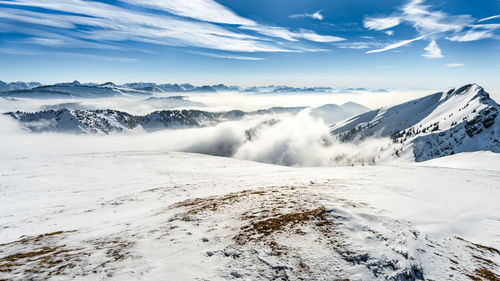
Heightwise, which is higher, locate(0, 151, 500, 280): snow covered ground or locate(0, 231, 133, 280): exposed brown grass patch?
locate(0, 151, 500, 280): snow covered ground

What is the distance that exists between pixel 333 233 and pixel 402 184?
53.7 ft

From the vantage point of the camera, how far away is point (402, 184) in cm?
2170

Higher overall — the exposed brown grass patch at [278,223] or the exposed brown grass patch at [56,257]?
the exposed brown grass patch at [278,223]

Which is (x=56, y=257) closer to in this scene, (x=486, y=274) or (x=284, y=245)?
(x=284, y=245)

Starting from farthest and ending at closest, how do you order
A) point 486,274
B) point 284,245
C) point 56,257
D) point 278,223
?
point 278,223 → point 56,257 → point 284,245 → point 486,274

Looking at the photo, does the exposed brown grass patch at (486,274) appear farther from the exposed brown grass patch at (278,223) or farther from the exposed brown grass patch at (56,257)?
the exposed brown grass patch at (56,257)

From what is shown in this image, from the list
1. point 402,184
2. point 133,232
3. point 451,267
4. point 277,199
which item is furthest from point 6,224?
point 402,184

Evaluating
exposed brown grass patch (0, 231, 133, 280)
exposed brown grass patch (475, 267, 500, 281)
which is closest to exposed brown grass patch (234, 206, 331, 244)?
exposed brown grass patch (0, 231, 133, 280)

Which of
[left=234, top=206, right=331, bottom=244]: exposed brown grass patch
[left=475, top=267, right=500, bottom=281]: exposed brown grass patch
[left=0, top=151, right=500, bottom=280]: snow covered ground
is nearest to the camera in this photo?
[left=0, top=151, right=500, bottom=280]: snow covered ground

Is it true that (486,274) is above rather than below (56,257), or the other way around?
above

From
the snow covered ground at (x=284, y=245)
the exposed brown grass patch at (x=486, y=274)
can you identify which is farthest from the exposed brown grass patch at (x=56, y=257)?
the exposed brown grass patch at (x=486, y=274)

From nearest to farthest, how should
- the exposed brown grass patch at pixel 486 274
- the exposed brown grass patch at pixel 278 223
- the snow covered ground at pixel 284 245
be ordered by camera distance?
the snow covered ground at pixel 284 245, the exposed brown grass patch at pixel 486 274, the exposed brown grass patch at pixel 278 223

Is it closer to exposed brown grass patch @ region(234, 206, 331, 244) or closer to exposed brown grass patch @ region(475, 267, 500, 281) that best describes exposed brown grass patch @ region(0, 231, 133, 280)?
exposed brown grass patch @ region(234, 206, 331, 244)

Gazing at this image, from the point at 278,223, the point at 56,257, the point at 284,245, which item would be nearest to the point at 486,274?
the point at 284,245
